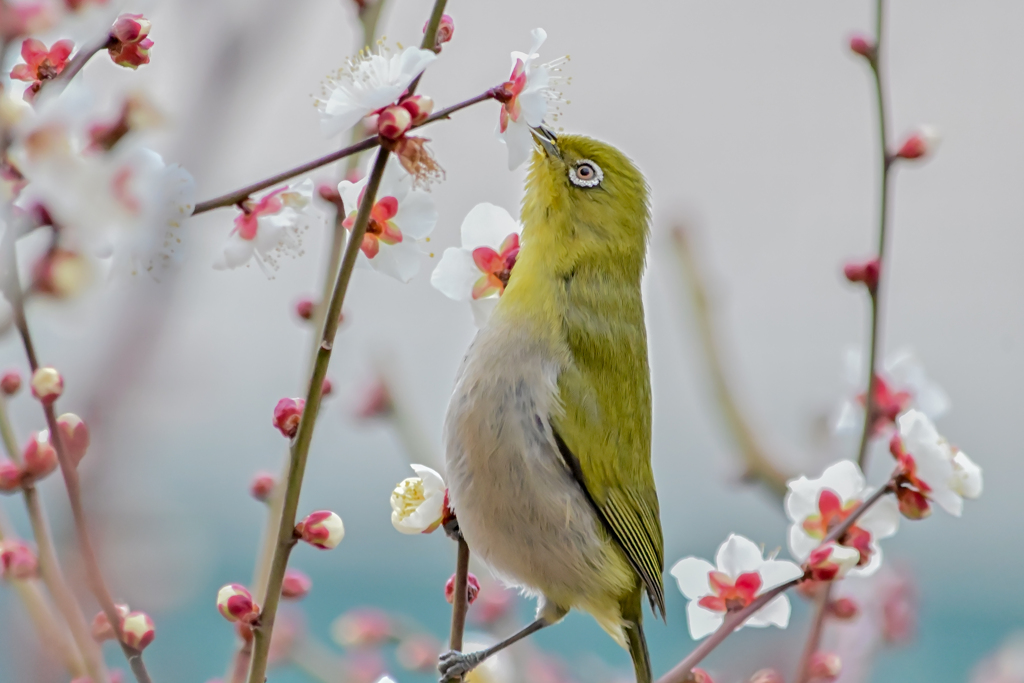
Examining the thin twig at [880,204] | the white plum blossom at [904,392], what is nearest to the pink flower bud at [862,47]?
the thin twig at [880,204]

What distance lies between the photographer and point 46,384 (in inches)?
21.5

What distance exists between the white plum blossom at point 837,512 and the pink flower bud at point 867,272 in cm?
17

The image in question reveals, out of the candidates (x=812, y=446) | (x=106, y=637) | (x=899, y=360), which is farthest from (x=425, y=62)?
(x=812, y=446)

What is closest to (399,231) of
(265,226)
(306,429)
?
(265,226)

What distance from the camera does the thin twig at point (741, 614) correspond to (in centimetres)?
71

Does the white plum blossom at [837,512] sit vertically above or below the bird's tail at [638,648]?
above

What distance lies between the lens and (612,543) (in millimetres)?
1118

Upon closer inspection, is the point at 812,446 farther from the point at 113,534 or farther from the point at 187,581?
the point at 113,534

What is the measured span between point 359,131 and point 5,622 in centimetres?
50

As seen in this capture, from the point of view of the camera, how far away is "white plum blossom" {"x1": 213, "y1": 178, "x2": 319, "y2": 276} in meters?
0.69

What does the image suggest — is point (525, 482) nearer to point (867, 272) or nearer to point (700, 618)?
point (700, 618)

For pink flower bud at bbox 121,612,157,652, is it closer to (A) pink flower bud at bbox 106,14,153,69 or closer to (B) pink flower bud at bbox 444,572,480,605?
(B) pink flower bud at bbox 444,572,480,605

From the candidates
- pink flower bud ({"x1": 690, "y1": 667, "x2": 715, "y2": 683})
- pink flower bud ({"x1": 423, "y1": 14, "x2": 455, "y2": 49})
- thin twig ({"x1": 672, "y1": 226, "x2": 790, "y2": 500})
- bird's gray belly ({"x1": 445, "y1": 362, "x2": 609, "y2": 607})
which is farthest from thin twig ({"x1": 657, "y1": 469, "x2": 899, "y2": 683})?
pink flower bud ({"x1": 423, "y1": 14, "x2": 455, "y2": 49})

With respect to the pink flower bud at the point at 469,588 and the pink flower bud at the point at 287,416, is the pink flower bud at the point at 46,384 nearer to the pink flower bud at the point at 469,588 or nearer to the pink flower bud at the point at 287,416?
the pink flower bud at the point at 287,416
